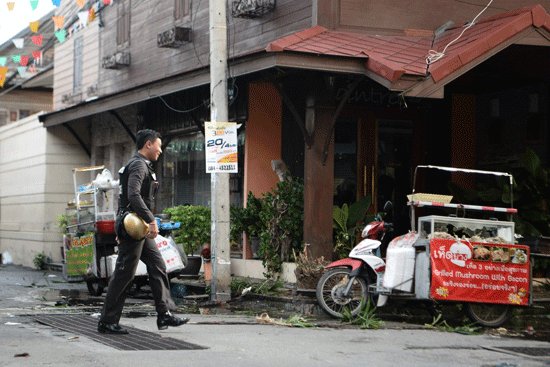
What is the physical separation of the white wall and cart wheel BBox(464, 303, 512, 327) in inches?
633

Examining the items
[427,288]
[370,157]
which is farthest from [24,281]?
[427,288]

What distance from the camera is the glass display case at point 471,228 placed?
466 inches

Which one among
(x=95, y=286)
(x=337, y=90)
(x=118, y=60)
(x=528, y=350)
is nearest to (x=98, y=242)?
(x=95, y=286)

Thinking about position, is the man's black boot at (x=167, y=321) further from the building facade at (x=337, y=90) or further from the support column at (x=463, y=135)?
the support column at (x=463, y=135)

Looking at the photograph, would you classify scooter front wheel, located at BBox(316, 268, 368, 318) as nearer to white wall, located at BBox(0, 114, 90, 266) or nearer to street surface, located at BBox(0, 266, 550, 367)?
street surface, located at BBox(0, 266, 550, 367)

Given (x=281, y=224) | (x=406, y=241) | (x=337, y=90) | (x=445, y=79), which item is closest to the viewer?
(x=406, y=241)

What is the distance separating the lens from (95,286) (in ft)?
53.9

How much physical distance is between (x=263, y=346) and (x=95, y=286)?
309 inches

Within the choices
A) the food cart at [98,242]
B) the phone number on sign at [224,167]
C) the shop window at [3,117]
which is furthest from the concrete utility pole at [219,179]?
the shop window at [3,117]

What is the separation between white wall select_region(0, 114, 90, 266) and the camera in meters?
26.0

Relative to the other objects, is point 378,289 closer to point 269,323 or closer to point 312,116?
point 269,323

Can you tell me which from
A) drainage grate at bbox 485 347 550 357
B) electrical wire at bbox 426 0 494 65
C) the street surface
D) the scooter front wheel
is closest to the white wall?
the street surface

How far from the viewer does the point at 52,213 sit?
26125mm

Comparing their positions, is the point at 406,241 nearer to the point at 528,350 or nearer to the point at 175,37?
the point at 528,350
